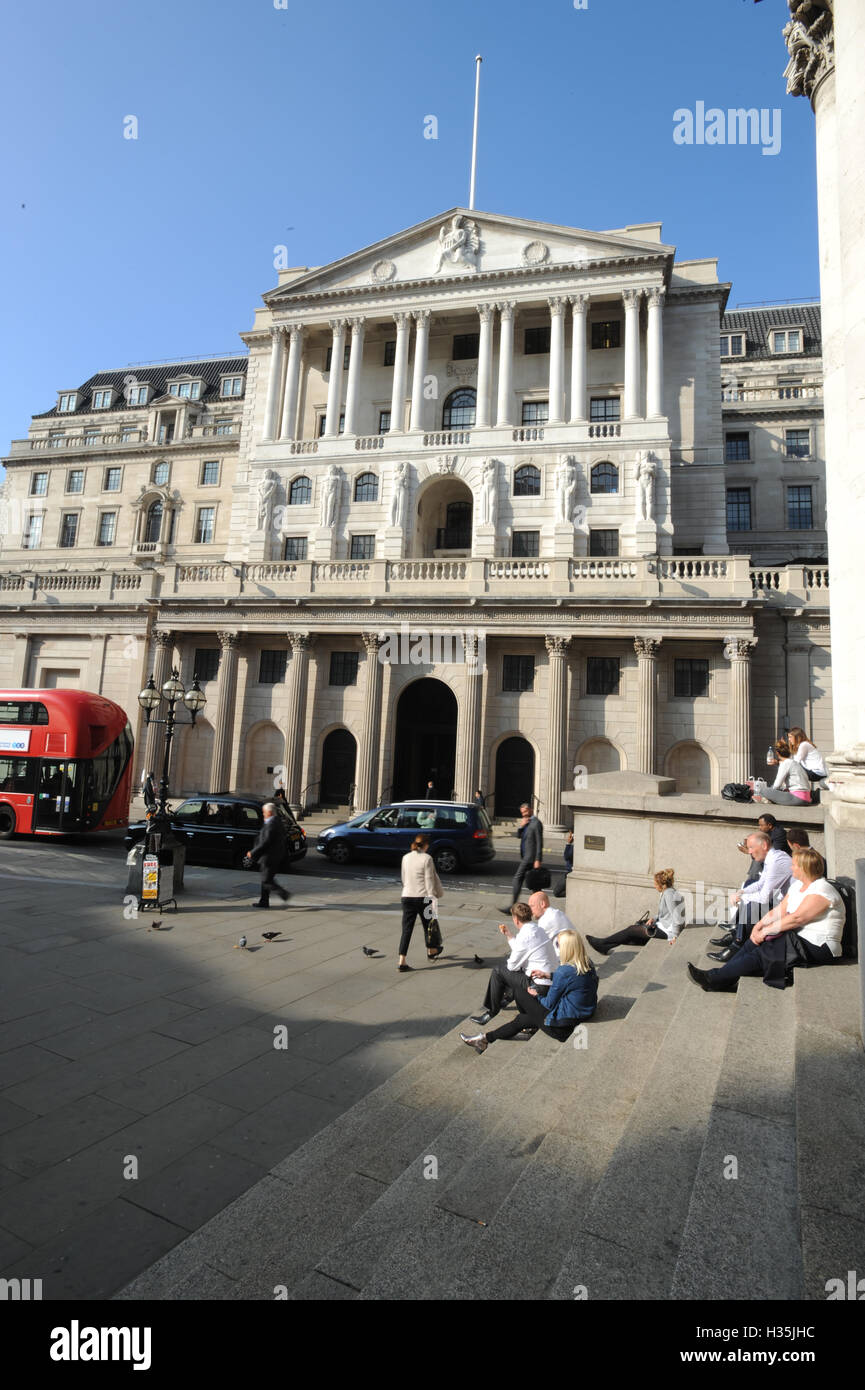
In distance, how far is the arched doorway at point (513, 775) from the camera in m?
26.4

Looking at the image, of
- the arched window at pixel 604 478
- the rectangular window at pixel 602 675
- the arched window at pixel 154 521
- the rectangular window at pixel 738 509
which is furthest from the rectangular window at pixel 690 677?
the arched window at pixel 154 521

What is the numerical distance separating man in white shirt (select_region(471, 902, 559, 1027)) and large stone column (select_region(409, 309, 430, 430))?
99.8 feet

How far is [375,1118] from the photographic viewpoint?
17.4 feet

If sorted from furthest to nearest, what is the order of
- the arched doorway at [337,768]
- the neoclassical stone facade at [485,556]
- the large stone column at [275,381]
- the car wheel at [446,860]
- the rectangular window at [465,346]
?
the large stone column at [275,381], the rectangular window at [465,346], the arched doorway at [337,768], the neoclassical stone facade at [485,556], the car wheel at [446,860]

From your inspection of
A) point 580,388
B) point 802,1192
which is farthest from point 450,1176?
point 580,388

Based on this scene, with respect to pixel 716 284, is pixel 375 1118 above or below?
below

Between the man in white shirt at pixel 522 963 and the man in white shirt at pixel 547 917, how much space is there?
9cm

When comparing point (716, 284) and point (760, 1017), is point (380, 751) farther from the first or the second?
point (716, 284)

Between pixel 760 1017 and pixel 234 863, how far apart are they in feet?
48.5

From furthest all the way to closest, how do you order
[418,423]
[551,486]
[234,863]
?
[418,423] → [551,486] → [234,863]

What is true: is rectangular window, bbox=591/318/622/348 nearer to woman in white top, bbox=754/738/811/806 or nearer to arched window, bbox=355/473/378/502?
arched window, bbox=355/473/378/502

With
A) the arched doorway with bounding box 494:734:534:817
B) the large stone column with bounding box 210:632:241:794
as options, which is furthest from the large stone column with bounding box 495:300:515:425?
the large stone column with bounding box 210:632:241:794

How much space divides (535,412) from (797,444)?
621 inches

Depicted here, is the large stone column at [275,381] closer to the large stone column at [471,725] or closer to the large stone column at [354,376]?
the large stone column at [354,376]
